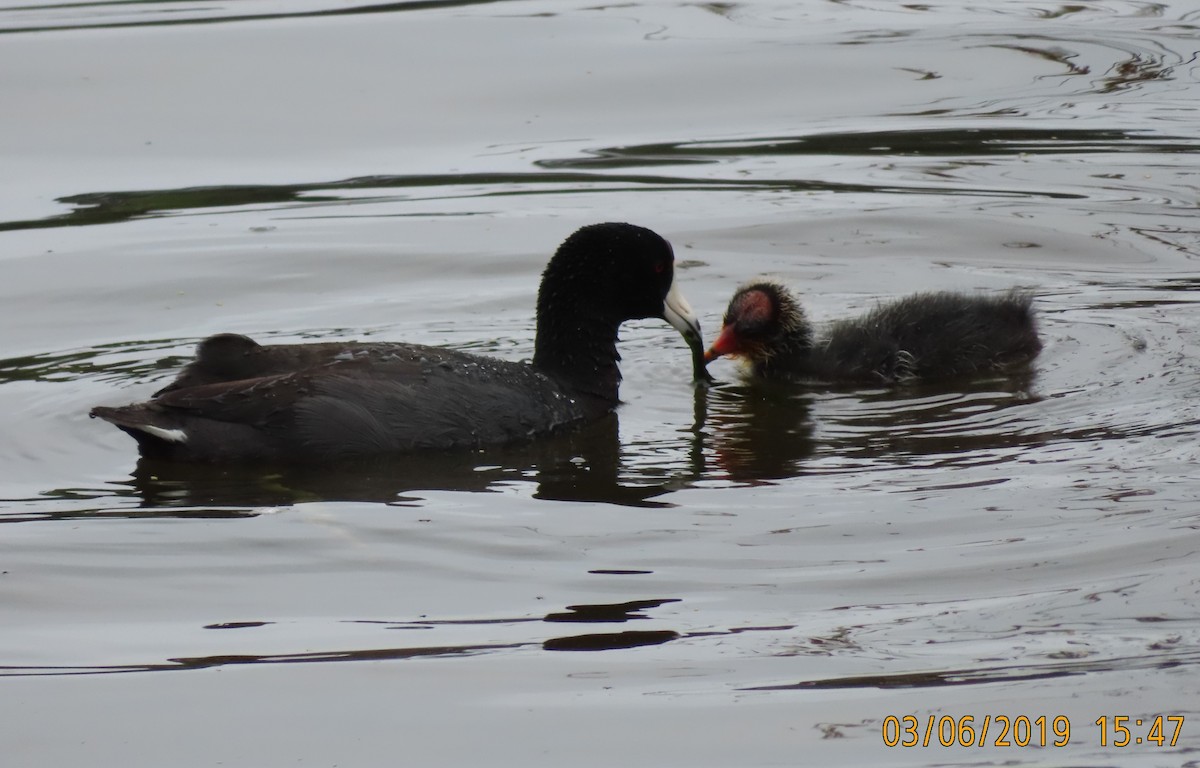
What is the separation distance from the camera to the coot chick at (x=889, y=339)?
27.3 ft

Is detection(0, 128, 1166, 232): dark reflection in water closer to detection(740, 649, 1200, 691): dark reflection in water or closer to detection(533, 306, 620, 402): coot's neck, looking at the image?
detection(533, 306, 620, 402): coot's neck

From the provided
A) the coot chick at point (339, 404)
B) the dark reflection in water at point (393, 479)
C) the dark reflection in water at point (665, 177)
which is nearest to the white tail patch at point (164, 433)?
the coot chick at point (339, 404)

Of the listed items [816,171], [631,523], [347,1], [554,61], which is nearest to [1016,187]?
[816,171]

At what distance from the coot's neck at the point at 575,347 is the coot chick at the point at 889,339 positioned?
0.77m

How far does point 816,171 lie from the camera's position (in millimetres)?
12617

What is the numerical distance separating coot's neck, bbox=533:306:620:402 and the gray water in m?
0.32

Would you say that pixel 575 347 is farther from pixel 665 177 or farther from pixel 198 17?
pixel 198 17

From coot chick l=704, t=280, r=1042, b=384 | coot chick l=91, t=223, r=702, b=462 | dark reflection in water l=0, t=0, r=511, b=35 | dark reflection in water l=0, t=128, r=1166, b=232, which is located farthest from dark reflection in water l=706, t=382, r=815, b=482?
dark reflection in water l=0, t=0, r=511, b=35

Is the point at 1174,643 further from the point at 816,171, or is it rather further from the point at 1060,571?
the point at 816,171

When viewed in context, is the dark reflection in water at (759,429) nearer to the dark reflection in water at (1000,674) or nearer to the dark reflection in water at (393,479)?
the dark reflection in water at (393,479)

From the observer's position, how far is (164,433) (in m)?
6.77

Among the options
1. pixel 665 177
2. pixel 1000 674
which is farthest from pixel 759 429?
pixel 665 177

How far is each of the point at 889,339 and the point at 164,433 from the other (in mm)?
3546

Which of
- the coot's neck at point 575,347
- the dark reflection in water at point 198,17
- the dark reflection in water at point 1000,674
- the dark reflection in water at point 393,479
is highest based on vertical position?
the dark reflection in water at point 198,17
